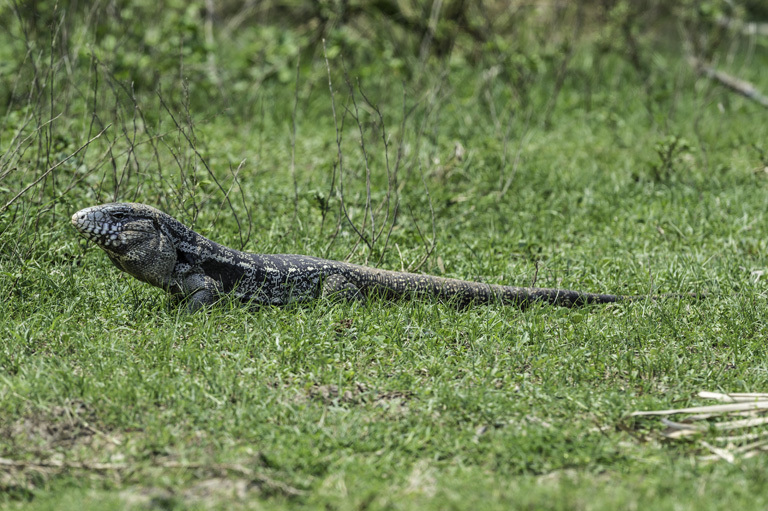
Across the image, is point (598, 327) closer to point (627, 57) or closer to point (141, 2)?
point (627, 57)

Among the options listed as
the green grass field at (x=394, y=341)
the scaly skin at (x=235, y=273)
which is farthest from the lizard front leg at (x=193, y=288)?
the green grass field at (x=394, y=341)

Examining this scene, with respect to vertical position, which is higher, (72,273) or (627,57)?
(627,57)

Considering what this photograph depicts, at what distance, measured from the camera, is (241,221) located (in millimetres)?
7762

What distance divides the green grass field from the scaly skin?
6.7 inches

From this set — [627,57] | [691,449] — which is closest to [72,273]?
[691,449]

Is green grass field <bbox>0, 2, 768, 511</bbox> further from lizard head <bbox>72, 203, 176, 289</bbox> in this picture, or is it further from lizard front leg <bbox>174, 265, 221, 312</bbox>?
lizard head <bbox>72, 203, 176, 289</bbox>

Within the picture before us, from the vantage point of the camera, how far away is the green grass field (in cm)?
419

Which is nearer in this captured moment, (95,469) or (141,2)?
(95,469)

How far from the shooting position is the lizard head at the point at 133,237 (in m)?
5.51

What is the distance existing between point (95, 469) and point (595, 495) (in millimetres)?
2511

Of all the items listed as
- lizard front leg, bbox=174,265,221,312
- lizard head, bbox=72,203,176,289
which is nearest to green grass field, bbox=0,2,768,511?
lizard front leg, bbox=174,265,221,312

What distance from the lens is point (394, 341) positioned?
18.5 ft

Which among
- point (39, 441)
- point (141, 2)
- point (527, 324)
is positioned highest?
point (141, 2)

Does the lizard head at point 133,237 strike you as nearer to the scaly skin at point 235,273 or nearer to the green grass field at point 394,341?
the scaly skin at point 235,273
